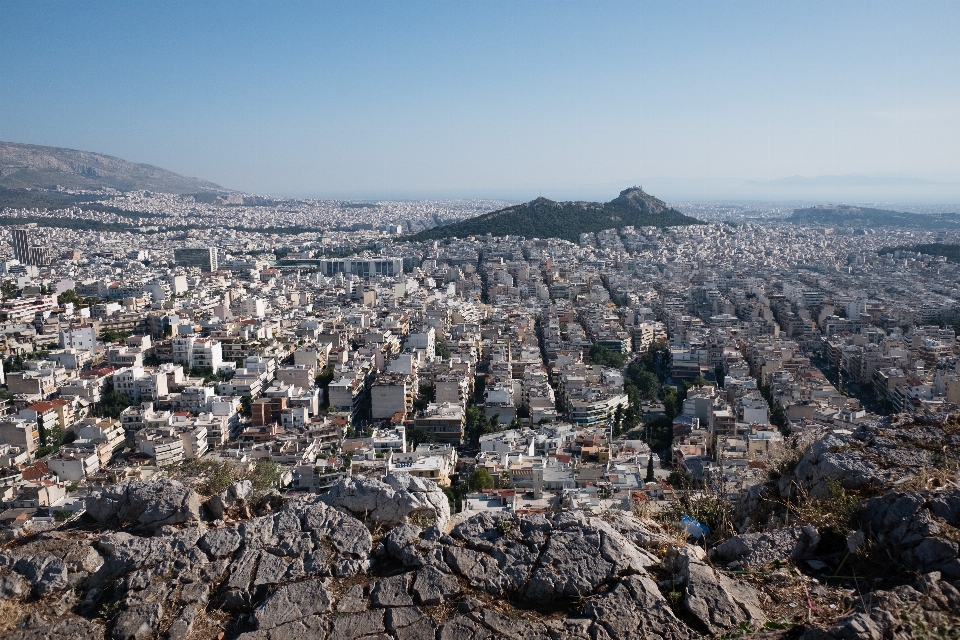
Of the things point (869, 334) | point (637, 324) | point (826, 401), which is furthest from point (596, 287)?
point (826, 401)

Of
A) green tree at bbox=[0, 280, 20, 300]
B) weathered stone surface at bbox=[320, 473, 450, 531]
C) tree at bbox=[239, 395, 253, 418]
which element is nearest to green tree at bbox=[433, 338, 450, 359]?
tree at bbox=[239, 395, 253, 418]

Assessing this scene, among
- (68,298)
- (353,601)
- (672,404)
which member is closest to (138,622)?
(353,601)

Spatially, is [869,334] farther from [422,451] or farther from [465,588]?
[465,588]

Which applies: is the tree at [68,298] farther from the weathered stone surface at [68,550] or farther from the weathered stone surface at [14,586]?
the weathered stone surface at [14,586]

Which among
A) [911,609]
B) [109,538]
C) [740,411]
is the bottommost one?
[740,411]

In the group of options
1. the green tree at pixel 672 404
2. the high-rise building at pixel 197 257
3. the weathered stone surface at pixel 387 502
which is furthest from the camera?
the high-rise building at pixel 197 257

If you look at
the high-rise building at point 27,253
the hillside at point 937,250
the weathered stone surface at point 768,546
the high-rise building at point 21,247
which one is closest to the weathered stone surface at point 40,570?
the weathered stone surface at point 768,546
